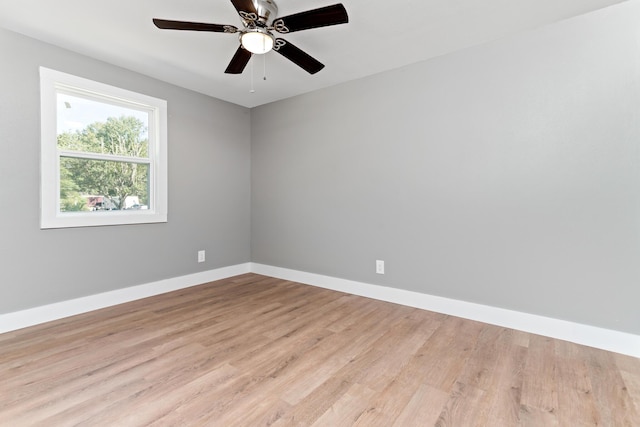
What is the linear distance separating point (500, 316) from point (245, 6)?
2892 millimetres

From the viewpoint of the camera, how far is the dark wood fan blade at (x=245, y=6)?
64.8 inches

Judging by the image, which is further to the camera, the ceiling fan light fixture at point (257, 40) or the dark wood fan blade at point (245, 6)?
the ceiling fan light fixture at point (257, 40)

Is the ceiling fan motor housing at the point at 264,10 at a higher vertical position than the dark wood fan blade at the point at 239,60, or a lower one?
higher

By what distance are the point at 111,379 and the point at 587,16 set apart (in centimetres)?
389

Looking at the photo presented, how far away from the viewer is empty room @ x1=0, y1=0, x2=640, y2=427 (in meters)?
1.65

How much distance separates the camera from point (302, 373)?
70.1 inches

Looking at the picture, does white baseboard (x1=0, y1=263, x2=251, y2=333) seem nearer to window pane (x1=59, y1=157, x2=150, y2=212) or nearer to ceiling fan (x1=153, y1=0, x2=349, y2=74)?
window pane (x1=59, y1=157, x2=150, y2=212)

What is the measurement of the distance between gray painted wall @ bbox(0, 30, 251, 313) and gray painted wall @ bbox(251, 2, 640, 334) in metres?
1.11

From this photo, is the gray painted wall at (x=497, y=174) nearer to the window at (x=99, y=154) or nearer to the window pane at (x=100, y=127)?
the window at (x=99, y=154)

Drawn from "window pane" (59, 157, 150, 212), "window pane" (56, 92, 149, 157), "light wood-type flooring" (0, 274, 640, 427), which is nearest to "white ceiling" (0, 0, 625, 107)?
"window pane" (56, 92, 149, 157)

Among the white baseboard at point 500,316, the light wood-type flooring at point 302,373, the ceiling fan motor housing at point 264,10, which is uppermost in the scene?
the ceiling fan motor housing at point 264,10

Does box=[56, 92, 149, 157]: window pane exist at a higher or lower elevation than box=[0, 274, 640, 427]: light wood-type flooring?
higher

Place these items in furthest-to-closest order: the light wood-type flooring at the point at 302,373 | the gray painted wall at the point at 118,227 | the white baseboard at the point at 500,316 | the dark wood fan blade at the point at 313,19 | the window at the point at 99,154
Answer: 1. the window at the point at 99,154
2. the gray painted wall at the point at 118,227
3. the white baseboard at the point at 500,316
4. the dark wood fan blade at the point at 313,19
5. the light wood-type flooring at the point at 302,373

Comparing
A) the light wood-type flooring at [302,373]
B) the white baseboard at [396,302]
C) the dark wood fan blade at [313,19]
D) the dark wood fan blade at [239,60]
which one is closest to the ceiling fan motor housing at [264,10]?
the dark wood fan blade at [313,19]
